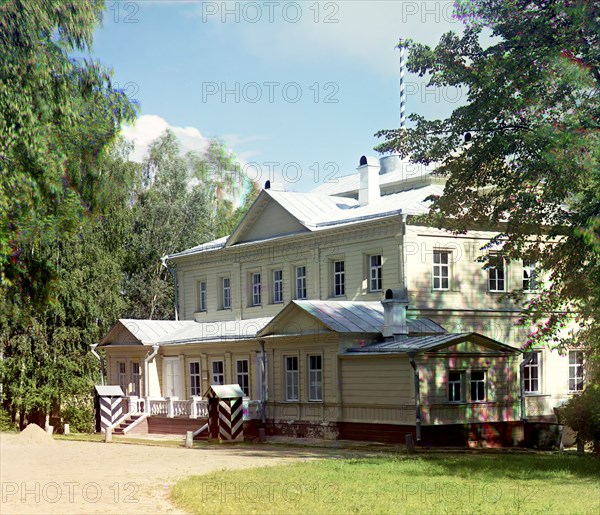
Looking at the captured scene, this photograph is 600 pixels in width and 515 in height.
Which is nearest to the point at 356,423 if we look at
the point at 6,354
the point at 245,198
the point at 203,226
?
the point at 6,354

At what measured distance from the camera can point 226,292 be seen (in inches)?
1641

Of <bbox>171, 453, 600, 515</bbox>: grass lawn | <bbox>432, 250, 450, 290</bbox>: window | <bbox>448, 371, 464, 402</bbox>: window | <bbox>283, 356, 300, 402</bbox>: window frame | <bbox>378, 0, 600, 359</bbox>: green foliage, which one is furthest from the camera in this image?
<bbox>432, 250, 450, 290</bbox>: window

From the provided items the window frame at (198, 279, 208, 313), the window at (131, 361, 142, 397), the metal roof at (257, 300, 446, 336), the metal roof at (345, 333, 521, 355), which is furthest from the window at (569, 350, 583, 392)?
the window at (131, 361, 142, 397)

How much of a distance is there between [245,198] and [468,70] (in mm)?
41237

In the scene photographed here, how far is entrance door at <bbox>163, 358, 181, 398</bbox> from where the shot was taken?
39469 mm

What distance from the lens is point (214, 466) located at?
22.3 meters

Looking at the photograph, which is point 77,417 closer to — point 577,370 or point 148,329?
point 148,329

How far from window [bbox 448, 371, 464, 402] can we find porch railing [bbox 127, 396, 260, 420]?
814 cm

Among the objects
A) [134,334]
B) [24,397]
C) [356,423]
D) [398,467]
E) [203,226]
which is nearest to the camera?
[398,467]

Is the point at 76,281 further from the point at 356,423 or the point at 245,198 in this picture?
the point at 245,198

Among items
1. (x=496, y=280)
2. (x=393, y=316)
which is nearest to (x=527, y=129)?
(x=393, y=316)

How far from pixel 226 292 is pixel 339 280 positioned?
7.92m

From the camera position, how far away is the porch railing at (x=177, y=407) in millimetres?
33688

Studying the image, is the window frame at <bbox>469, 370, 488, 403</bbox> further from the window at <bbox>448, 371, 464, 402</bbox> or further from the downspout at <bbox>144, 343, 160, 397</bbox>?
the downspout at <bbox>144, 343, 160, 397</bbox>
